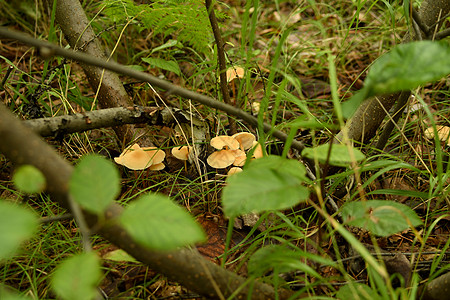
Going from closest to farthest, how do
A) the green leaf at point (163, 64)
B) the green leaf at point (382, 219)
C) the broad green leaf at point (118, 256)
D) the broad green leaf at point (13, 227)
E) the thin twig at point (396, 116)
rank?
1. the broad green leaf at point (13, 227)
2. the green leaf at point (382, 219)
3. the broad green leaf at point (118, 256)
4. the thin twig at point (396, 116)
5. the green leaf at point (163, 64)

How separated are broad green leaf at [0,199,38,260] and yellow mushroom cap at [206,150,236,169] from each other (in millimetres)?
1555

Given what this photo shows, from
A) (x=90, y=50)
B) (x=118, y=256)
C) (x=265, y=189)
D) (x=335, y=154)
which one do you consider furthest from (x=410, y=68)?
(x=90, y=50)

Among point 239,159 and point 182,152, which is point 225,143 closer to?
point 239,159

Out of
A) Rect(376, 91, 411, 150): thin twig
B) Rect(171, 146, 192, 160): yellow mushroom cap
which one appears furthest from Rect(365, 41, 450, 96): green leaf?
Rect(171, 146, 192, 160): yellow mushroom cap

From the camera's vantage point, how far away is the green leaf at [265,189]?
46.4 inches

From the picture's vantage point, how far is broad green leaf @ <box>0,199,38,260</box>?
78 centimetres

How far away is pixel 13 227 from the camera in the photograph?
0.80 meters

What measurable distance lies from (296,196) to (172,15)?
1.70 metres

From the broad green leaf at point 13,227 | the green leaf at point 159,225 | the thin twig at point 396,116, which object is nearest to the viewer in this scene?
the broad green leaf at point 13,227

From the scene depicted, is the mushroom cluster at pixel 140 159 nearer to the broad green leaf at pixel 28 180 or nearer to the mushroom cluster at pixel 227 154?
the mushroom cluster at pixel 227 154

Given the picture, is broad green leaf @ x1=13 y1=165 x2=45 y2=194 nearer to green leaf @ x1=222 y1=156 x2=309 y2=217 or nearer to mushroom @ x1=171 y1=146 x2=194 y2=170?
green leaf @ x1=222 y1=156 x2=309 y2=217

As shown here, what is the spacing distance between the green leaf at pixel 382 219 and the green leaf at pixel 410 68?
0.52 meters

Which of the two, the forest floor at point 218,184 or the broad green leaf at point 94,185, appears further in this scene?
the forest floor at point 218,184

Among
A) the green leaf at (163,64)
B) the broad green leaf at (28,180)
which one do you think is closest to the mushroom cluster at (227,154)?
the green leaf at (163,64)
